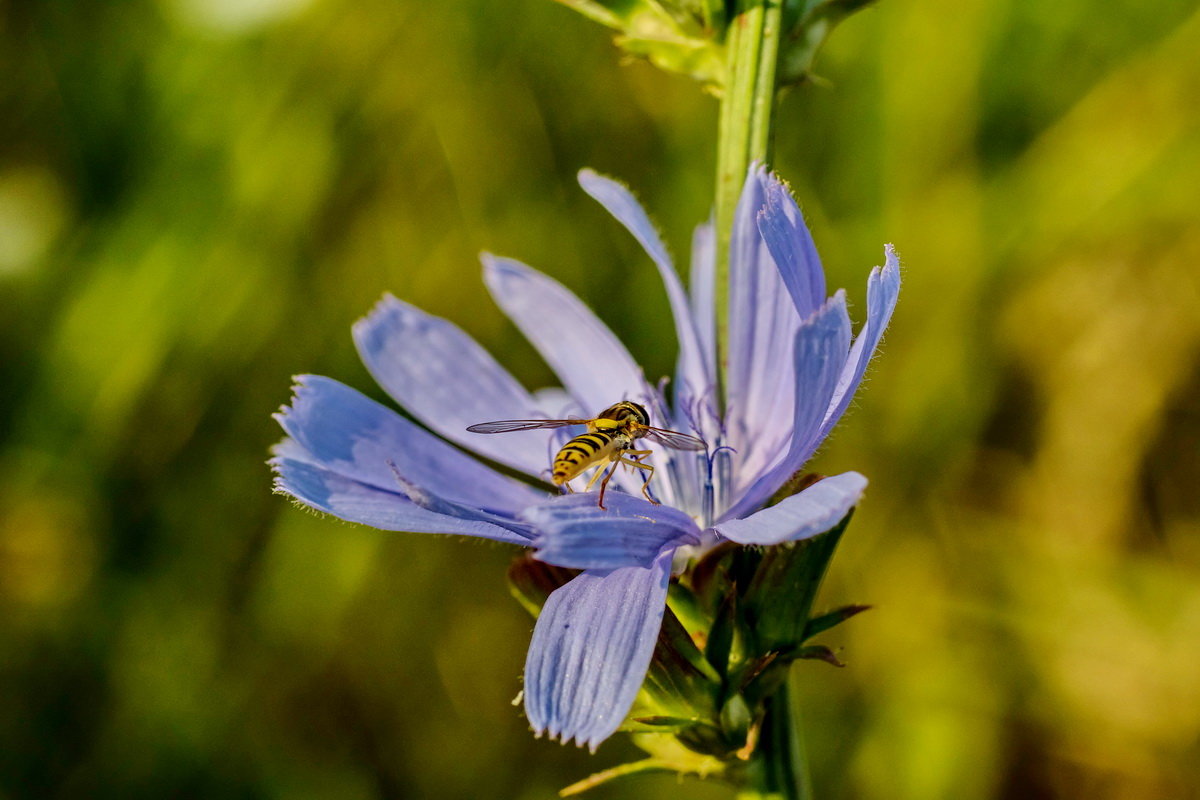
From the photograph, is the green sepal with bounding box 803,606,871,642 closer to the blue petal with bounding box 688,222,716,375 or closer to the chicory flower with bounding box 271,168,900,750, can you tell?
the chicory flower with bounding box 271,168,900,750

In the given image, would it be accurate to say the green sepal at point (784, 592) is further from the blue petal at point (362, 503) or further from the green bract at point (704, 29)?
the green bract at point (704, 29)

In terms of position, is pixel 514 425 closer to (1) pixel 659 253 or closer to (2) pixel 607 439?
(2) pixel 607 439

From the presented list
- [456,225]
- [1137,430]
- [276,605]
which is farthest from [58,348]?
[1137,430]

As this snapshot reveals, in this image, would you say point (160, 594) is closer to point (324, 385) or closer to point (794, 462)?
point (324, 385)

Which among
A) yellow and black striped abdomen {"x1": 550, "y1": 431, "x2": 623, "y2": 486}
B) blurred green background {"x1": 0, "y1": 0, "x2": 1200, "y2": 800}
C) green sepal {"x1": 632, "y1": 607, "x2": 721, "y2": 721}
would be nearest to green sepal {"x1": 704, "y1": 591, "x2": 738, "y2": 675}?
green sepal {"x1": 632, "y1": 607, "x2": 721, "y2": 721}

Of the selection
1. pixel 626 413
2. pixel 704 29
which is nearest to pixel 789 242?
pixel 704 29
